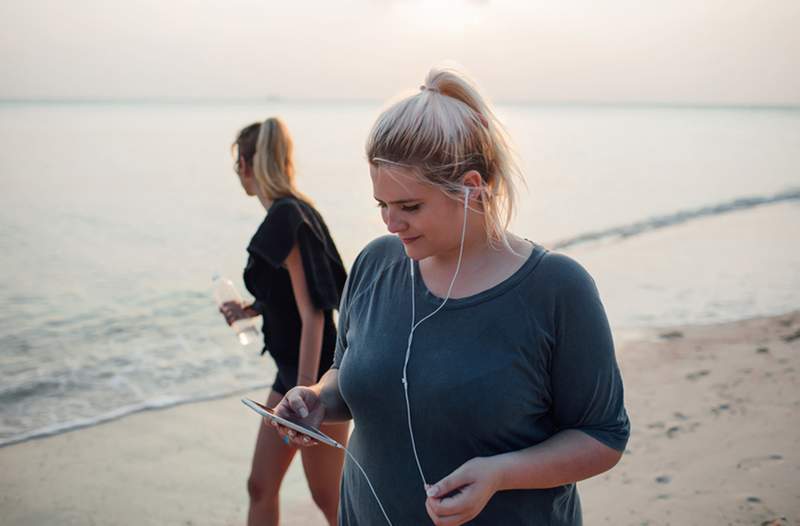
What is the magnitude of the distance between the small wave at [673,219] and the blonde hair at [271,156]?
14.8m

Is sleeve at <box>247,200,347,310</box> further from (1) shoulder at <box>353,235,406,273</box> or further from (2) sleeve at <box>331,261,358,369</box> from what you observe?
(1) shoulder at <box>353,235,406,273</box>

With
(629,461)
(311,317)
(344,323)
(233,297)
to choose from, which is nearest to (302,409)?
(344,323)

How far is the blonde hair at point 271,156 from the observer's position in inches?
154

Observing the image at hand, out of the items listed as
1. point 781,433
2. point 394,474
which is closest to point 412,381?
point 394,474

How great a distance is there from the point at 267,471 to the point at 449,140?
239cm

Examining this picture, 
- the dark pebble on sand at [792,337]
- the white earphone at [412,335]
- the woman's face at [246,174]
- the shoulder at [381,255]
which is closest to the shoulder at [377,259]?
the shoulder at [381,255]

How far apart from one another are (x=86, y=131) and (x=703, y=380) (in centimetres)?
5569

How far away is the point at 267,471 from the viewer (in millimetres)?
3738

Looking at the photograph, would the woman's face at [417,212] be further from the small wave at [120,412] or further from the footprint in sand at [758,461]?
the small wave at [120,412]

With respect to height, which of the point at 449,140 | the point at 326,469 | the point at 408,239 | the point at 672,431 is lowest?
the point at 672,431

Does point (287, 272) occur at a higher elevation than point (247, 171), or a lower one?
lower

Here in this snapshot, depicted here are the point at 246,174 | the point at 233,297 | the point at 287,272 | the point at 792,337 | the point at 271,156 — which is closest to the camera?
the point at 287,272

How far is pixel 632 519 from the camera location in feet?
15.5

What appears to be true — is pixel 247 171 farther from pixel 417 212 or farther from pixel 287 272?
pixel 417 212
